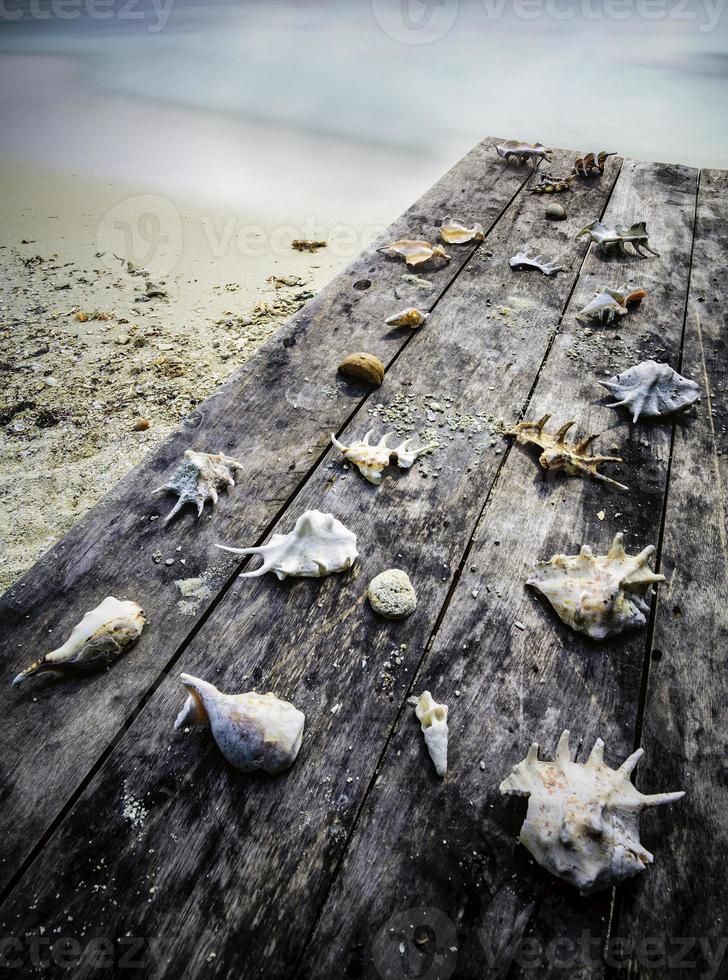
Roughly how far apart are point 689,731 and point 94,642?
127 cm

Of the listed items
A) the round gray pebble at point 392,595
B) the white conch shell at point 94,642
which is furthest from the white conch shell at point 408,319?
the white conch shell at point 94,642

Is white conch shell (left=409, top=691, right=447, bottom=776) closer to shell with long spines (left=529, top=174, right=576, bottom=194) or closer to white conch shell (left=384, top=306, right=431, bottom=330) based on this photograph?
white conch shell (left=384, top=306, right=431, bottom=330)

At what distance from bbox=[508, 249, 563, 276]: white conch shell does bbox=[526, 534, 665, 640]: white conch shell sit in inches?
63.1

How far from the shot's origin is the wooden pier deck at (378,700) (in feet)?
3.07

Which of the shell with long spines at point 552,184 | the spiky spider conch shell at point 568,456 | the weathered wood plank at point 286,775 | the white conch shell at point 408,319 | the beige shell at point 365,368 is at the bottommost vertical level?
the weathered wood plank at point 286,775

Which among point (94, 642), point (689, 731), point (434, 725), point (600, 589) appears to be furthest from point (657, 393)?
point (94, 642)

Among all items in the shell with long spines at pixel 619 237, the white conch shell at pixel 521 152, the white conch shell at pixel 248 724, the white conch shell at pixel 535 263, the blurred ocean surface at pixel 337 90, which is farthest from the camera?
the blurred ocean surface at pixel 337 90

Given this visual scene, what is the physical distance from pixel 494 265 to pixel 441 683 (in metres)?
2.02

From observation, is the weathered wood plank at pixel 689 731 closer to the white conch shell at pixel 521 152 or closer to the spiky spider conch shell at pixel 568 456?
the spiky spider conch shell at pixel 568 456

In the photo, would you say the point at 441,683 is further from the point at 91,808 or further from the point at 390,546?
the point at 91,808

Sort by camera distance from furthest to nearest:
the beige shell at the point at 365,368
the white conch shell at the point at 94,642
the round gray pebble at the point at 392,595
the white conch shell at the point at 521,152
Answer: the white conch shell at the point at 521,152 < the beige shell at the point at 365,368 < the round gray pebble at the point at 392,595 < the white conch shell at the point at 94,642

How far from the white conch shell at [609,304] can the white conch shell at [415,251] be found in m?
0.70

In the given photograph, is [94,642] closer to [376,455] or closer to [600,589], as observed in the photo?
[376,455]

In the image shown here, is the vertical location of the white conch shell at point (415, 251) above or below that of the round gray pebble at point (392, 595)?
above
